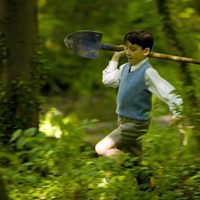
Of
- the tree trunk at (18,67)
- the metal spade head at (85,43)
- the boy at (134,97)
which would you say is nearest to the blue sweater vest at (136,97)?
the boy at (134,97)

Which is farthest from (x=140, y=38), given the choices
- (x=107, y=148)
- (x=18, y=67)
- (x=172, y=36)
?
(x=172, y=36)

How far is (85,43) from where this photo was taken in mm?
6215

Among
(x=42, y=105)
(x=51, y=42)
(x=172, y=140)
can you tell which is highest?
(x=172, y=140)

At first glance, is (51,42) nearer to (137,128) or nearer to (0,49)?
(0,49)

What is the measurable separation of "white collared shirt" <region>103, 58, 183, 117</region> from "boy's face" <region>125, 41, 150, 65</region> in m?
0.04

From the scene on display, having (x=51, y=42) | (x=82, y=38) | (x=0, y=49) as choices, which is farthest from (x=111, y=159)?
(x=51, y=42)

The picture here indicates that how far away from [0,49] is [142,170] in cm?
230

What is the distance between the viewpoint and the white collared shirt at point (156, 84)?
5.62 metres

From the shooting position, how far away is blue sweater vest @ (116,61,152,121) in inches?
239

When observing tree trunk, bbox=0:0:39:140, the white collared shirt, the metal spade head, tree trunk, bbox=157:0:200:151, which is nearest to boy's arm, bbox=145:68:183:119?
the white collared shirt

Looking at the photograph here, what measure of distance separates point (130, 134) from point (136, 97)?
13.8 inches

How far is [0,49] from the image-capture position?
7.02 metres

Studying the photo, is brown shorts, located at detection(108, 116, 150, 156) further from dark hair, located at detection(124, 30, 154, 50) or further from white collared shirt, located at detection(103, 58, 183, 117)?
dark hair, located at detection(124, 30, 154, 50)

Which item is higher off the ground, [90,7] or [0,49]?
[0,49]
